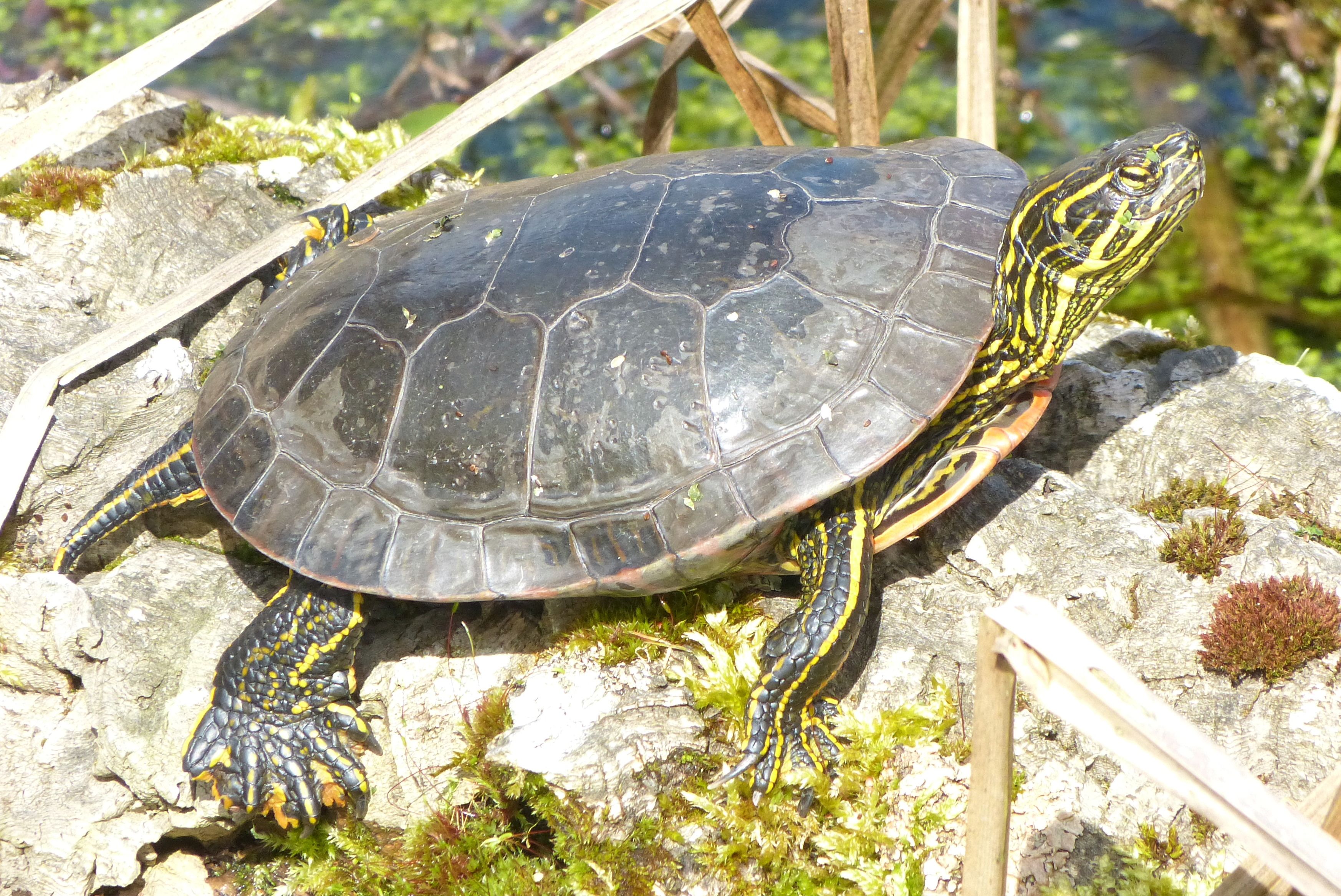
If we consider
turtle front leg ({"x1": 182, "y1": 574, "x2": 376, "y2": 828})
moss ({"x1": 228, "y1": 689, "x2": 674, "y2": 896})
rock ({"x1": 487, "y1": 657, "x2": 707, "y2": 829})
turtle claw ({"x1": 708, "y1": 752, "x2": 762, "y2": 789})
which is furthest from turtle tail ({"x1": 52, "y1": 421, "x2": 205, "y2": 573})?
turtle claw ({"x1": 708, "y1": 752, "x2": 762, "y2": 789})

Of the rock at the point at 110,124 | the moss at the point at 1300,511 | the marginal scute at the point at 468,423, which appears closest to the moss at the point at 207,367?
the rock at the point at 110,124

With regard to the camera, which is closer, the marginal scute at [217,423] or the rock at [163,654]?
the rock at [163,654]

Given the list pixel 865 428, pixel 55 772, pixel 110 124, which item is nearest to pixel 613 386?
pixel 865 428

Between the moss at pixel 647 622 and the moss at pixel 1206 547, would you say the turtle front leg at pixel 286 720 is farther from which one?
the moss at pixel 1206 547

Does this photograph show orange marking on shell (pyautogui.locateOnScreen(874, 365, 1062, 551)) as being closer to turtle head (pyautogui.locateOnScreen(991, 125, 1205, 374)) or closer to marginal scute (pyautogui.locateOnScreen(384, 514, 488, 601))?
turtle head (pyautogui.locateOnScreen(991, 125, 1205, 374))

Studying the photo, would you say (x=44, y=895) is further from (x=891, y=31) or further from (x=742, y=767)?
(x=891, y=31)

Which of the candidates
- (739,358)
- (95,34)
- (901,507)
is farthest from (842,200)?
(95,34)
